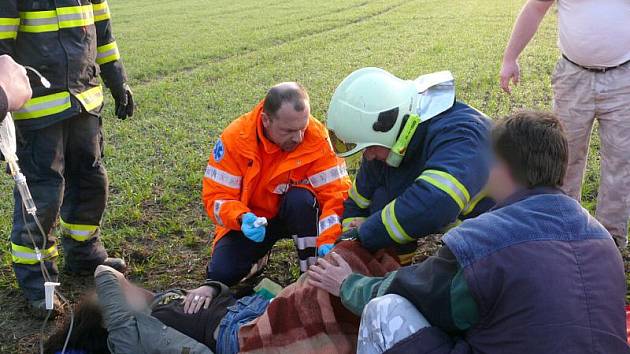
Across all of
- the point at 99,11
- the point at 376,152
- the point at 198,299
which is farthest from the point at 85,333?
the point at 99,11

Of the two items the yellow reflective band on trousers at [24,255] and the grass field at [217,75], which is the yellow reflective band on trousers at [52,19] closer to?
the yellow reflective band on trousers at [24,255]

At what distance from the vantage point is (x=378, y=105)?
321 centimetres

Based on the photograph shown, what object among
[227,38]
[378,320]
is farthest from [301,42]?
[378,320]

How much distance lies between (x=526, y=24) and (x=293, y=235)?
6.93 feet

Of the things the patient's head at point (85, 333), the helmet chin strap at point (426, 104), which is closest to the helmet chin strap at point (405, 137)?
the helmet chin strap at point (426, 104)

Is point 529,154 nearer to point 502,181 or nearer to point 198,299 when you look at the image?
Result: point 502,181

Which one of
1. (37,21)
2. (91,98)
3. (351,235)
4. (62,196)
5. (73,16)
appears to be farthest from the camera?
(91,98)

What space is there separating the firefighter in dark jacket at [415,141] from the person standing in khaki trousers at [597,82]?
4.32 feet

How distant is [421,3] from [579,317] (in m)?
20.0

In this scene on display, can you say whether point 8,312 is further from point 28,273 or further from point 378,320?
point 378,320

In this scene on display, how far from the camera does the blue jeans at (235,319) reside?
337cm

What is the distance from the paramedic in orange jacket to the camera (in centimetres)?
403

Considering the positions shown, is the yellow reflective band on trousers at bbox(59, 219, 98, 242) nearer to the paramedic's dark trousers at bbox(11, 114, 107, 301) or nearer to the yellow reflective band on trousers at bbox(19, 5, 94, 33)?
the paramedic's dark trousers at bbox(11, 114, 107, 301)

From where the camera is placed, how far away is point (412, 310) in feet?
8.25
